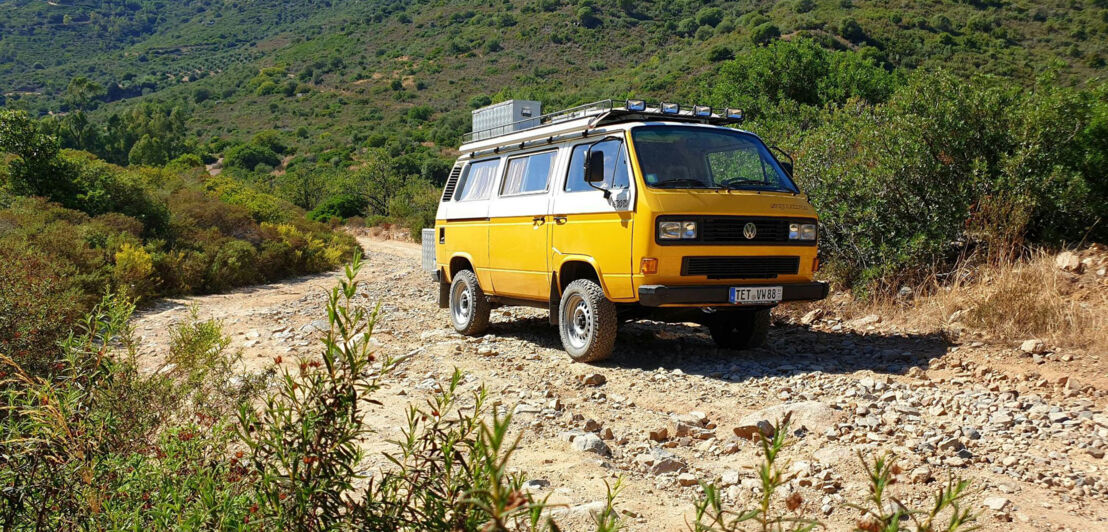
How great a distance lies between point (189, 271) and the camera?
12.7 m

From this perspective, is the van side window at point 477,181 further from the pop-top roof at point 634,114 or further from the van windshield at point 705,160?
the van windshield at point 705,160

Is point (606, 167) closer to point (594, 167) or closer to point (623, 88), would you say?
point (594, 167)

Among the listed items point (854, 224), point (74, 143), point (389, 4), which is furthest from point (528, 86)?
point (854, 224)

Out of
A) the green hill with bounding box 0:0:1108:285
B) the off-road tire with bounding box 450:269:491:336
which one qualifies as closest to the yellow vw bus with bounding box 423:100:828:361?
the off-road tire with bounding box 450:269:491:336

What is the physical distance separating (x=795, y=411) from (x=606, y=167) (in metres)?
2.94

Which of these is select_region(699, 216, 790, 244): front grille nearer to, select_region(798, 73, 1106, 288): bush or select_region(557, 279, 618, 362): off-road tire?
select_region(557, 279, 618, 362): off-road tire

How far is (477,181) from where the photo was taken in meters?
9.19

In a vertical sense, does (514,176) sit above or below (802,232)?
above

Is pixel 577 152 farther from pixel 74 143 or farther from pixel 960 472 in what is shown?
pixel 74 143

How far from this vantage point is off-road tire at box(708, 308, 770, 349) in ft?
24.6

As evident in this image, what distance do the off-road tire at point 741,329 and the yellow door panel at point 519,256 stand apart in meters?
1.91

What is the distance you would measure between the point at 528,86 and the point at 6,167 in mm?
56510

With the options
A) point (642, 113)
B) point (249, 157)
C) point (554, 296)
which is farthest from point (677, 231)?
point (249, 157)

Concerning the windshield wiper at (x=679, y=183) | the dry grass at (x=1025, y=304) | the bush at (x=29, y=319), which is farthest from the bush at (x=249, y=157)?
the dry grass at (x=1025, y=304)
